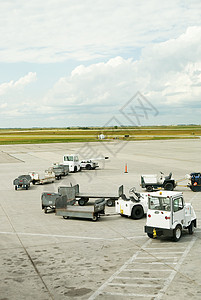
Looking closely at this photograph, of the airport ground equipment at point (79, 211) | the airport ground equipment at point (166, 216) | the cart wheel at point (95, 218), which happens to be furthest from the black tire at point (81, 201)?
the airport ground equipment at point (166, 216)

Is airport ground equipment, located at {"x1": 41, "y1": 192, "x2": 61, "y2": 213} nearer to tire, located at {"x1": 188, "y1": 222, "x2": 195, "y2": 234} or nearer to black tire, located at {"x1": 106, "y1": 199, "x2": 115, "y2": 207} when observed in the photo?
black tire, located at {"x1": 106, "y1": 199, "x2": 115, "y2": 207}

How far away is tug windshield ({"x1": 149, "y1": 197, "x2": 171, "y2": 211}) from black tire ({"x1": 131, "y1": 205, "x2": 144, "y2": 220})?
368cm

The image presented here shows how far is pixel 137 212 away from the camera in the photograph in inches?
799

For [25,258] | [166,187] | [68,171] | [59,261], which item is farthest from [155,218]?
[68,171]

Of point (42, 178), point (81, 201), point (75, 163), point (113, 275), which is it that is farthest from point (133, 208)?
point (75, 163)

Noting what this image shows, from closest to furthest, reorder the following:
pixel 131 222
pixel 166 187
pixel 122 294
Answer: pixel 122 294 → pixel 131 222 → pixel 166 187

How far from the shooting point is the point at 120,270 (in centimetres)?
1269

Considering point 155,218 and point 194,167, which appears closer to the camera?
point 155,218

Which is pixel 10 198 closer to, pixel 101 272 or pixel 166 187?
pixel 166 187

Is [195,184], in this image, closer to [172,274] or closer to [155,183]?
[155,183]

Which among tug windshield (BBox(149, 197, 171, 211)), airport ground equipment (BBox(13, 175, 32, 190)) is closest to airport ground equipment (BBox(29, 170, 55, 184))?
airport ground equipment (BBox(13, 175, 32, 190))

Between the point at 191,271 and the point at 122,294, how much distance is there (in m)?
3.07

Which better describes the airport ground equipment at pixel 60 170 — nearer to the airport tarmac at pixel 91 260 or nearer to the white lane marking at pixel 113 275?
the airport tarmac at pixel 91 260

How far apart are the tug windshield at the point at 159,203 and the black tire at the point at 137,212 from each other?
3.68 meters
